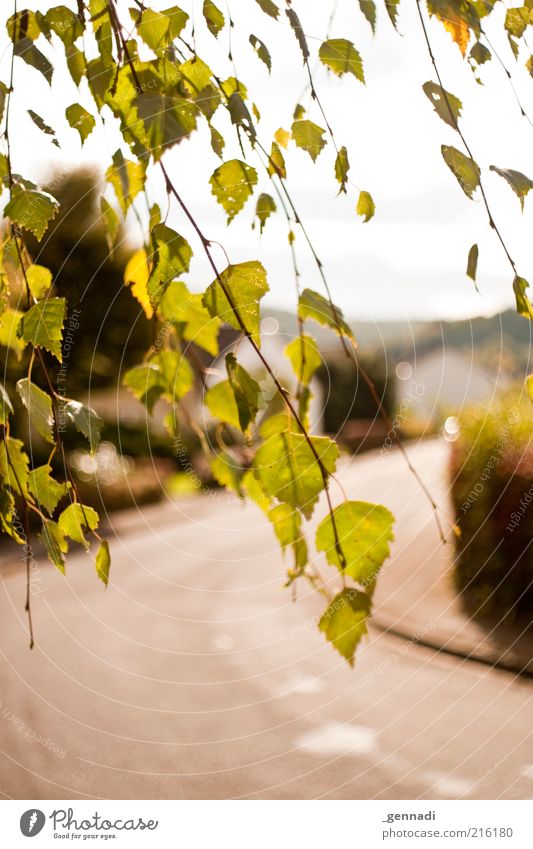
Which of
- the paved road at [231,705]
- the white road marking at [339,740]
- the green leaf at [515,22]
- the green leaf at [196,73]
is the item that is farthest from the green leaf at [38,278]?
the white road marking at [339,740]

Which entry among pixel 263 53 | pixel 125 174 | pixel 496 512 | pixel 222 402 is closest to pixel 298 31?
pixel 263 53

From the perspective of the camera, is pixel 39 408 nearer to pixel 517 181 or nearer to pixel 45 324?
pixel 45 324

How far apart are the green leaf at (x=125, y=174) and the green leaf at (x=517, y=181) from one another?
264 millimetres

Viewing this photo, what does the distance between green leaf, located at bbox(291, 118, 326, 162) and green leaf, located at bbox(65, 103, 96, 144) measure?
18cm

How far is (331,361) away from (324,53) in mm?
13708

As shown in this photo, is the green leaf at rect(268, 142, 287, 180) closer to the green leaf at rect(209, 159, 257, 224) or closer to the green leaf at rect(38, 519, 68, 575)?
the green leaf at rect(209, 159, 257, 224)

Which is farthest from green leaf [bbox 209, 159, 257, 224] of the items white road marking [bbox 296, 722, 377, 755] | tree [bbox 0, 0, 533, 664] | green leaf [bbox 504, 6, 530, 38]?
white road marking [bbox 296, 722, 377, 755]

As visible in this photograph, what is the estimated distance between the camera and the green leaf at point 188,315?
0.65 m

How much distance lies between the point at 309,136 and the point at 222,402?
0.72 feet

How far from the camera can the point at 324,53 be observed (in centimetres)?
63

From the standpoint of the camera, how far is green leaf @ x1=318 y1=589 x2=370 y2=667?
515 mm

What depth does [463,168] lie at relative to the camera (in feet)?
1.85

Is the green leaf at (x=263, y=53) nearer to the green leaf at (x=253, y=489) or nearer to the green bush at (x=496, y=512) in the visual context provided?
the green leaf at (x=253, y=489)
